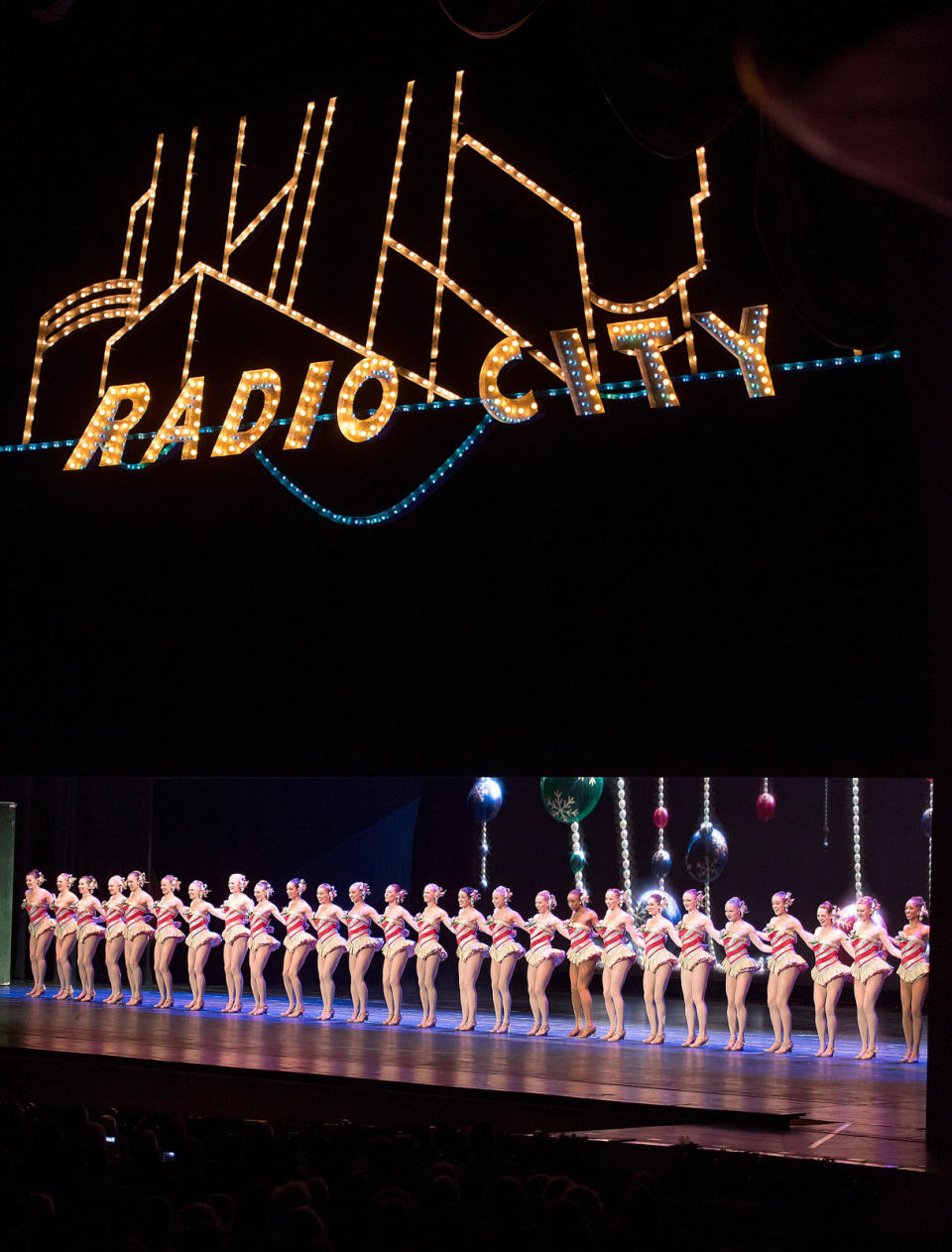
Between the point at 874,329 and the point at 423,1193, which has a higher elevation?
the point at 874,329

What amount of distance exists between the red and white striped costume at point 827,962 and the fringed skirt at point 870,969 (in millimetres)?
210

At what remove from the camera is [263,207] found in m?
15.5

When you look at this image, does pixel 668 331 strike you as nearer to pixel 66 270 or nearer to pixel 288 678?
pixel 288 678

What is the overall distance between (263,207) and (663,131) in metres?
8.65

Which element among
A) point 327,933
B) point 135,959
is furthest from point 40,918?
point 327,933

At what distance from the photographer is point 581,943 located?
14.2 metres

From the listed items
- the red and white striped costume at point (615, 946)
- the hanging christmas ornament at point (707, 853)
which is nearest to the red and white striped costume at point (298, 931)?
the red and white striped costume at point (615, 946)

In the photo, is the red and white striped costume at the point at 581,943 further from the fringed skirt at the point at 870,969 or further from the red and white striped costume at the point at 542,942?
the fringed skirt at the point at 870,969

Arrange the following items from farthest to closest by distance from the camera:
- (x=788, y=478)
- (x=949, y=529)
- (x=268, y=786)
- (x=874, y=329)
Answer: (x=268, y=786), (x=788, y=478), (x=874, y=329), (x=949, y=529)

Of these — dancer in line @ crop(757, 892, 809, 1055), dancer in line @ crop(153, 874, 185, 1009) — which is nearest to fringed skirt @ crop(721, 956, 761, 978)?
dancer in line @ crop(757, 892, 809, 1055)

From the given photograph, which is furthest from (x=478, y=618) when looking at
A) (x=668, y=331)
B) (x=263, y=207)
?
(x=263, y=207)

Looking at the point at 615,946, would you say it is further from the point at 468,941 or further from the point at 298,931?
the point at 298,931

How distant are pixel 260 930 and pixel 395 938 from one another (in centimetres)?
169

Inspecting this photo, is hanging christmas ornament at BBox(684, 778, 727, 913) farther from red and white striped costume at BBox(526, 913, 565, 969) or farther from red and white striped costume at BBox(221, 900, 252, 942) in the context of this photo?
red and white striped costume at BBox(221, 900, 252, 942)
